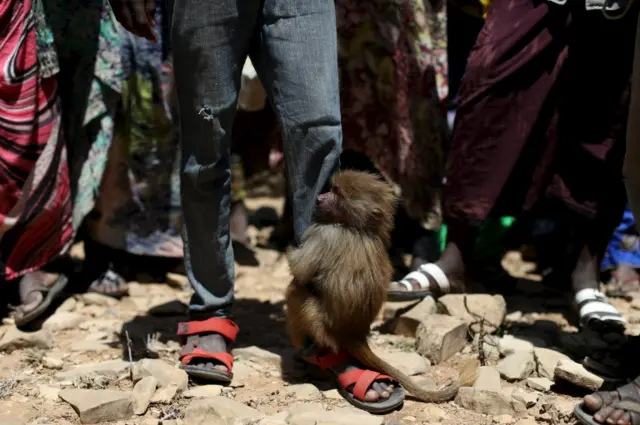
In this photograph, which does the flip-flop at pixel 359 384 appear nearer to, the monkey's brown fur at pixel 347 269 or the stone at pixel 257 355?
the monkey's brown fur at pixel 347 269

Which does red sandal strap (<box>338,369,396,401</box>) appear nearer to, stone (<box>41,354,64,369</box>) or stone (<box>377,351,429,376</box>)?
stone (<box>377,351,429,376</box>)

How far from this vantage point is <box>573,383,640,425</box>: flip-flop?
92.3 inches

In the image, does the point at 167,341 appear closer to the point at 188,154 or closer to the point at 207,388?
the point at 207,388

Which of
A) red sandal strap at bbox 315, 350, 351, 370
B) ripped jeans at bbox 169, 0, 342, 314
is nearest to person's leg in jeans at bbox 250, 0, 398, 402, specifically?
ripped jeans at bbox 169, 0, 342, 314

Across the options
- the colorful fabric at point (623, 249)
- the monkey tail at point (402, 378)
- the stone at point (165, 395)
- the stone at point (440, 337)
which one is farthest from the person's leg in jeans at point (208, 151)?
the colorful fabric at point (623, 249)

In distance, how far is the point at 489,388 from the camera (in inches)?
104

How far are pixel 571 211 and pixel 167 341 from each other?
5.66ft

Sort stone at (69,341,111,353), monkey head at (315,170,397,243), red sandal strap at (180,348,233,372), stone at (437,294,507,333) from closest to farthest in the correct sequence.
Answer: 1. monkey head at (315,170,397,243)
2. red sandal strap at (180,348,233,372)
3. stone at (69,341,111,353)
4. stone at (437,294,507,333)

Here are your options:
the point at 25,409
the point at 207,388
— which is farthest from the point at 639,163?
the point at 25,409

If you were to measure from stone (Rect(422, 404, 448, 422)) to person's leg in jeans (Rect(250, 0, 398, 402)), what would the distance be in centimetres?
14

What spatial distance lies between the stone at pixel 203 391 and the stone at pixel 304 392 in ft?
0.72

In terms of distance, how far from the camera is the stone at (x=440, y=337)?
9.68ft

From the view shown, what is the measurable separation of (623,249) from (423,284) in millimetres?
1255

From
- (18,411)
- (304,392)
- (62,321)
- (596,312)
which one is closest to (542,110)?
(596,312)
